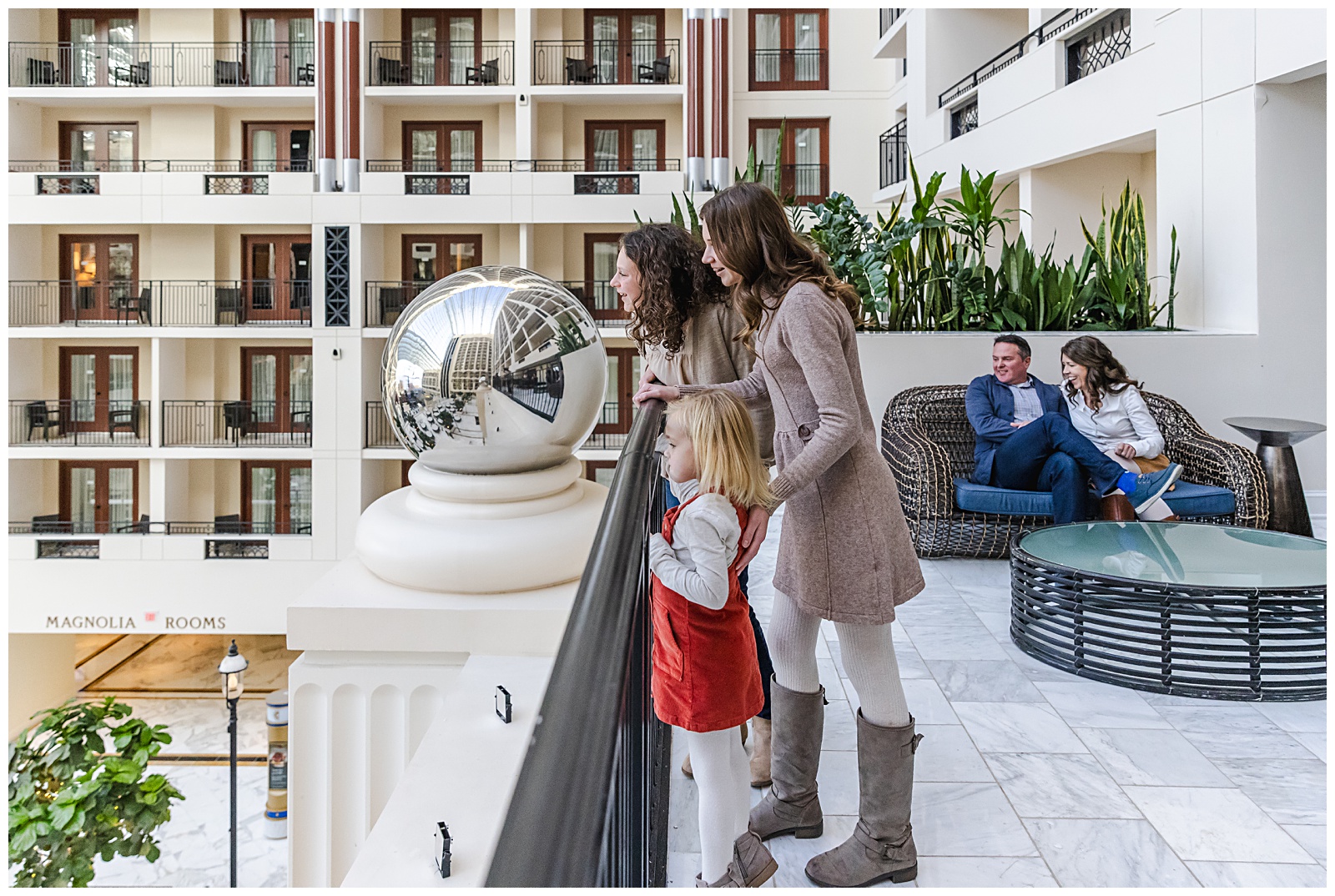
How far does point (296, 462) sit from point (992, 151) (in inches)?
480

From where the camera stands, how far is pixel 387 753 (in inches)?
66.7

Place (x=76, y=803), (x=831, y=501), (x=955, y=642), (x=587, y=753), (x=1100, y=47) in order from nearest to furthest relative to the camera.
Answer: (x=587, y=753)
(x=831, y=501)
(x=955, y=642)
(x=76, y=803)
(x=1100, y=47)

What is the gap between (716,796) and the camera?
1842 mm

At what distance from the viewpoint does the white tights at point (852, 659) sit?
78.6 inches

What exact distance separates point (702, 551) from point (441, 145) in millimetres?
17104

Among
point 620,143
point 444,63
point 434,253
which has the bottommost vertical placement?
point 434,253

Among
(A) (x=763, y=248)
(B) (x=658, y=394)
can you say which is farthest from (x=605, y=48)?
(A) (x=763, y=248)

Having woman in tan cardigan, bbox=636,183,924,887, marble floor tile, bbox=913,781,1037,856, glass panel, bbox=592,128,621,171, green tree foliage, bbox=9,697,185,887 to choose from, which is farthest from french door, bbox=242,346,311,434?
woman in tan cardigan, bbox=636,183,924,887

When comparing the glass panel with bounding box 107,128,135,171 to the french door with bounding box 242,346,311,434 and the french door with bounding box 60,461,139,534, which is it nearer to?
the french door with bounding box 242,346,311,434

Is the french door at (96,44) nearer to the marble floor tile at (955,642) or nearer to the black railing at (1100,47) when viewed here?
the black railing at (1100,47)

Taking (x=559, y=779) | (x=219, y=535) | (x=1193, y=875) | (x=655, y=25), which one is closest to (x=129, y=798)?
(x=1193, y=875)

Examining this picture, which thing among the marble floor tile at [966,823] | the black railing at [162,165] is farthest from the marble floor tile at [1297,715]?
the black railing at [162,165]

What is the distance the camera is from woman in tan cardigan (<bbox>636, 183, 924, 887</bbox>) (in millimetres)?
1859

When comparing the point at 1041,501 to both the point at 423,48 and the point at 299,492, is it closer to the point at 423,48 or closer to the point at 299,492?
the point at 299,492
